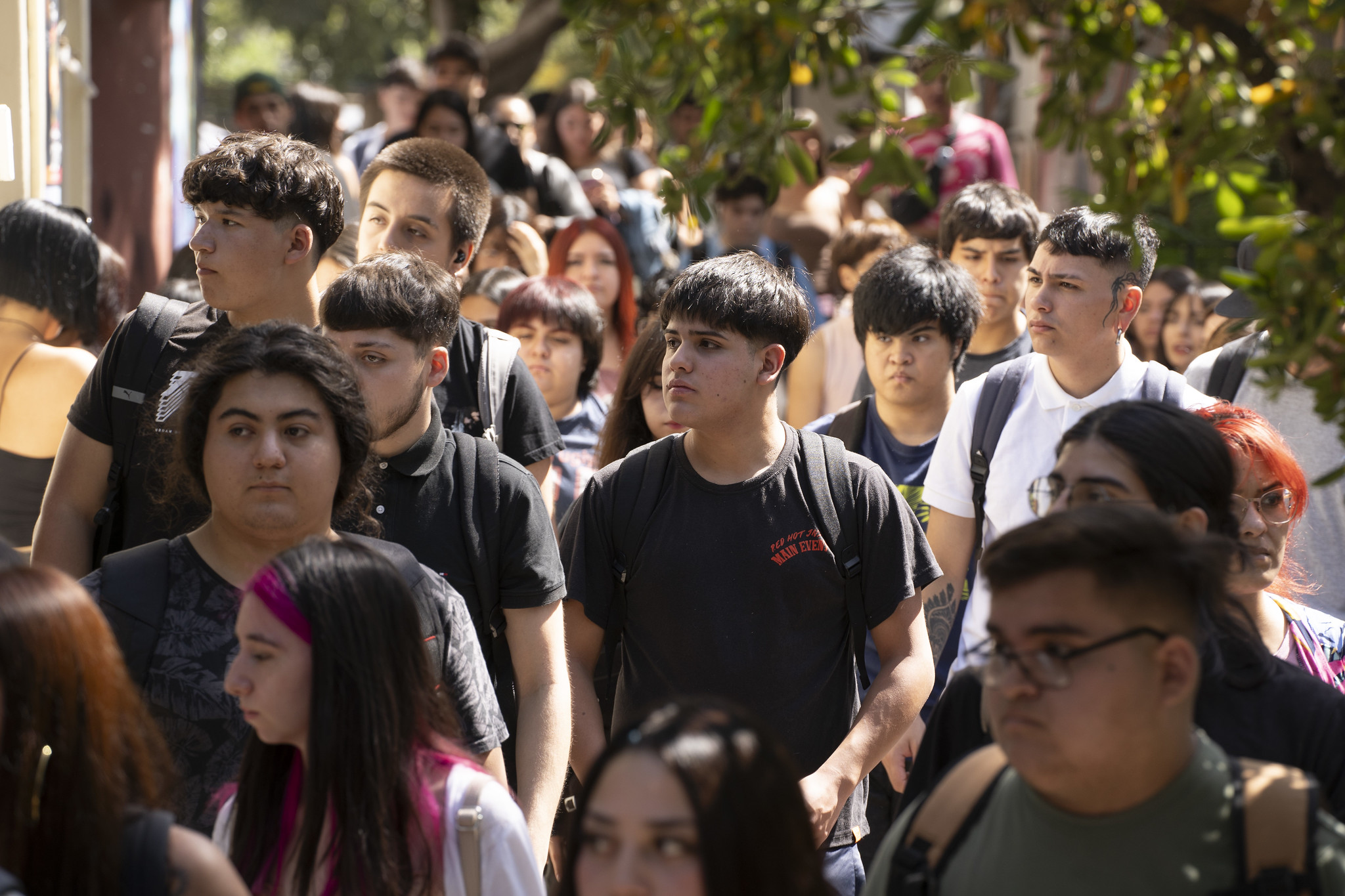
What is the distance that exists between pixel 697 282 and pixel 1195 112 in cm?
212

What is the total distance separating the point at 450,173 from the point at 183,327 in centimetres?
140

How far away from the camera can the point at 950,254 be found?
19.1 ft

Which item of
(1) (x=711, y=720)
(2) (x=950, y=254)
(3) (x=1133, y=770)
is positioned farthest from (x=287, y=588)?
(2) (x=950, y=254)

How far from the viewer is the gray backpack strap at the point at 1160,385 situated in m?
4.27

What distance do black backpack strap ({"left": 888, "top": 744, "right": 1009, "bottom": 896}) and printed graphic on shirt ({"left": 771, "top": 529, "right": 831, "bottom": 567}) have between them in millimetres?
1285

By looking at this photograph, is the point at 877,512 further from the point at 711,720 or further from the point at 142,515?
the point at 142,515

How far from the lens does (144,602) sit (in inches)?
110

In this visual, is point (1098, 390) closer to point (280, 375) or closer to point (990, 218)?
point (990, 218)

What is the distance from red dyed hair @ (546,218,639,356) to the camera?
680 cm

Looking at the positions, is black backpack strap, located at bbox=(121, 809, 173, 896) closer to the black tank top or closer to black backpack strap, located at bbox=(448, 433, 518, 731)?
black backpack strap, located at bbox=(448, 433, 518, 731)

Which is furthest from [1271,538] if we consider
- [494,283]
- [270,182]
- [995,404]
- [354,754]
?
[494,283]

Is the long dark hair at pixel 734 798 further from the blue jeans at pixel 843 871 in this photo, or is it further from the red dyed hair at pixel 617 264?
the red dyed hair at pixel 617 264

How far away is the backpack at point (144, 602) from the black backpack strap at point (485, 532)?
487 millimetres

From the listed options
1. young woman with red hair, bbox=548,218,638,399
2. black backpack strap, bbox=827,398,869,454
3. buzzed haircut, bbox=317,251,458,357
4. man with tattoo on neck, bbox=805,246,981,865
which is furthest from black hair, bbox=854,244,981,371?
young woman with red hair, bbox=548,218,638,399
